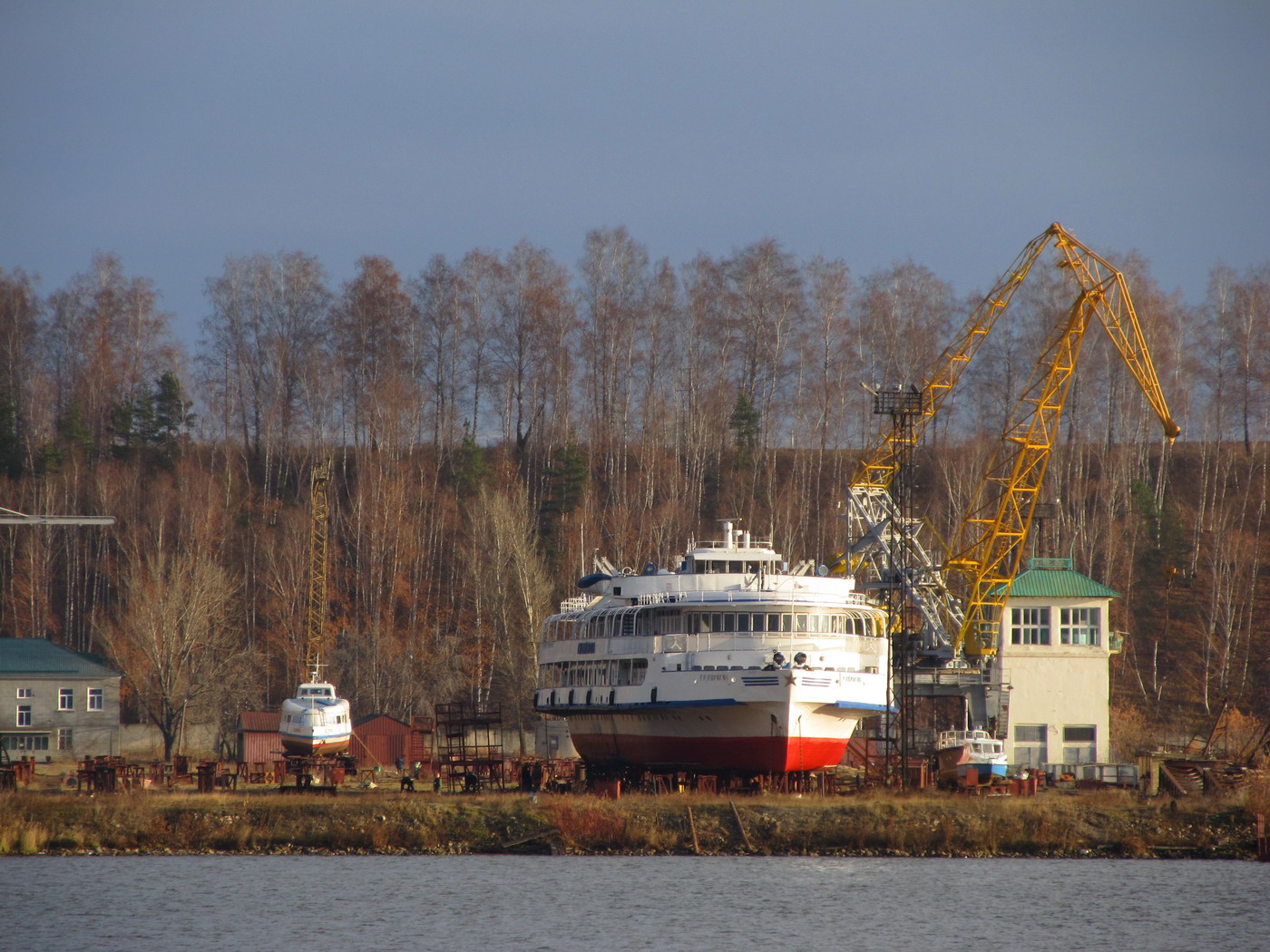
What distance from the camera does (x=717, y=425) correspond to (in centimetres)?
10669

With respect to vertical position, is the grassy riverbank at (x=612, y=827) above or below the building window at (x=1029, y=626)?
below

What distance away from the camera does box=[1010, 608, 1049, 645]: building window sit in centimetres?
6756

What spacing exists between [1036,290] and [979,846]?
60.9m

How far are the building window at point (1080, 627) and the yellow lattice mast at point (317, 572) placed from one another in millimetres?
38980

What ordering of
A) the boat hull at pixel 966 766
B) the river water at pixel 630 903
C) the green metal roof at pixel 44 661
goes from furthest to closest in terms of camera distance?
the green metal roof at pixel 44 661 < the boat hull at pixel 966 766 < the river water at pixel 630 903

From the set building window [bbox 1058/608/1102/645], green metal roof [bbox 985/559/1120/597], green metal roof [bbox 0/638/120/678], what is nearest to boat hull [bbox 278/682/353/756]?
green metal roof [bbox 0/638/120/678]

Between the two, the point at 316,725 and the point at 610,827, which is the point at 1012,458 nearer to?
the point at 610,827

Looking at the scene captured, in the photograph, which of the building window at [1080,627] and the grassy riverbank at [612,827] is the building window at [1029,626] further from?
the grassy riverbank at [612,827]

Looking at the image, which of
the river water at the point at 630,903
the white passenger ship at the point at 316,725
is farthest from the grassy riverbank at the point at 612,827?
the white passenger ship at the point at 316,725

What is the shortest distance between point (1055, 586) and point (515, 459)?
159 feet

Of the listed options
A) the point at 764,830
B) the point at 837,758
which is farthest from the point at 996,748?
the point at 764,830

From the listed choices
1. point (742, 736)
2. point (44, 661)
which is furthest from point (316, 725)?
point (742, 736)

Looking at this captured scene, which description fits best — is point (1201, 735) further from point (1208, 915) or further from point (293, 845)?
point (293, 845)

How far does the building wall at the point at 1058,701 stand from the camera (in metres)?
66.3
